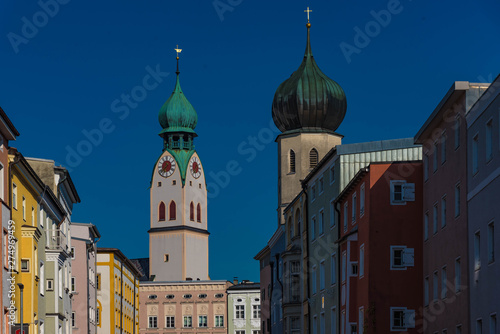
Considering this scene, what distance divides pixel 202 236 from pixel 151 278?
13.8 meters

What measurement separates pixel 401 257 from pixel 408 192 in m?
3.04

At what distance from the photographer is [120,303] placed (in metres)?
104

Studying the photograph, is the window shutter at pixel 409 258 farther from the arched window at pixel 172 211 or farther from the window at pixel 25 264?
the arched window at pixel 172 211

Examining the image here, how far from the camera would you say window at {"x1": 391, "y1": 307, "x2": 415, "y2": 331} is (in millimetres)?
49781

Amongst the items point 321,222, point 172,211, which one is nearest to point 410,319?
point 321,222

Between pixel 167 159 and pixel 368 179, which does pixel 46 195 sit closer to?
pixel 368 179

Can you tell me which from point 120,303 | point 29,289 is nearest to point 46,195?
point 29,289

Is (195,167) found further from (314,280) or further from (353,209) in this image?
(353,209)

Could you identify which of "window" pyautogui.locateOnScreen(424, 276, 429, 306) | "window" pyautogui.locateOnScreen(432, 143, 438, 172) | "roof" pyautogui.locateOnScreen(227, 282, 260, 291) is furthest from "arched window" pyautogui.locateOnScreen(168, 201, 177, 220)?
"window" pyautogui.locateOnScreen(432, 143, 438, 172)

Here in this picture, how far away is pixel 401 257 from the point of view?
5072 centimetres

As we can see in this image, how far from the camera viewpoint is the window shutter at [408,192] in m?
50.1

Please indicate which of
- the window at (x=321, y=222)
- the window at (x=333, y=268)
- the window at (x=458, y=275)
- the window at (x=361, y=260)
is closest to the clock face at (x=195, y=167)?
the window at (x=321, y=222)

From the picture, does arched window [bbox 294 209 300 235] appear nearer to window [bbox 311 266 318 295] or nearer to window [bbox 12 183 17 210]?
window [bbox 311 266 318 295]

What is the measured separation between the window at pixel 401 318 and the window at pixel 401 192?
192 inches
